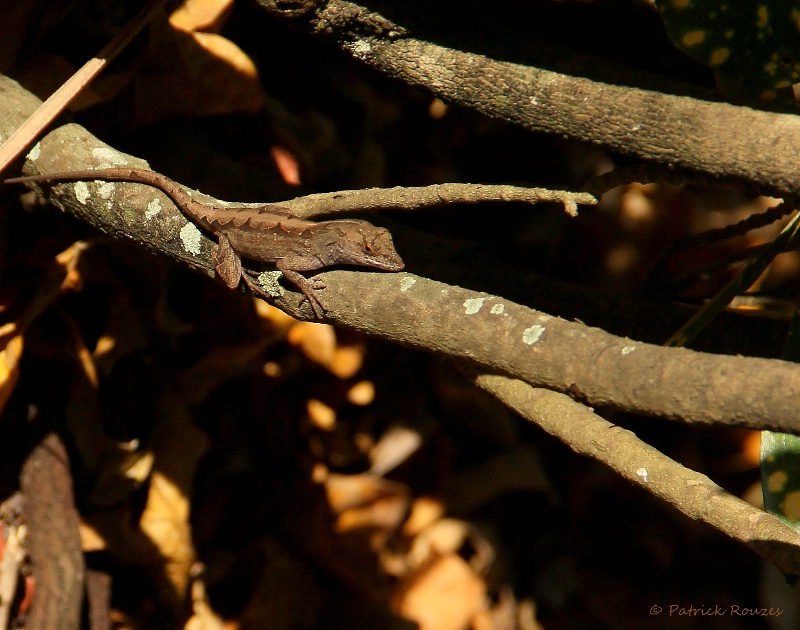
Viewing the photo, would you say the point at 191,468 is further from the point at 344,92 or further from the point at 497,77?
the point at 497,77

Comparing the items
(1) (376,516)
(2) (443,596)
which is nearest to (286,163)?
(1) (376,516)

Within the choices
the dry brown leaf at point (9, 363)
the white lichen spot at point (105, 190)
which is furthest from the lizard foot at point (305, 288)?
the dry brown leaf at point (9, 363)

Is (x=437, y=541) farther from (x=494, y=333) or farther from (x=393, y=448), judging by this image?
(x=494, y=333)

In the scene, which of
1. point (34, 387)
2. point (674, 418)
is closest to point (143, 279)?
point (34, 387)

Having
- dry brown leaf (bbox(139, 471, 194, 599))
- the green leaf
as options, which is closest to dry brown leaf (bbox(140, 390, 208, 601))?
dry brown leaf (bbox(139, 471, 194, 599))

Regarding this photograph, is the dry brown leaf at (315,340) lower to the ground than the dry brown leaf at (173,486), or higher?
higher

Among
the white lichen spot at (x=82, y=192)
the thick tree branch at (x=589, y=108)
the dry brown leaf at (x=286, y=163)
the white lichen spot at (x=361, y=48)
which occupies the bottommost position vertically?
the dry brown leaf at (x=286, y=163)

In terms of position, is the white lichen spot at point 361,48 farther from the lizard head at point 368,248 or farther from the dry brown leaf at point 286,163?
the dry brown leaf at point 286,163

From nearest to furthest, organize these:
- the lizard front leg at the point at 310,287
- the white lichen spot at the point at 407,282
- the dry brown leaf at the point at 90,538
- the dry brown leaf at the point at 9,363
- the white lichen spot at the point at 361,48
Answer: the white lichen spot at the point at 407,282
the lizard front leg at the point at 310,287
the white lichen spot at the point at 361,48
the dry brown leaf at the point at 9,363
the dry brown leaf at the point at 90,538
